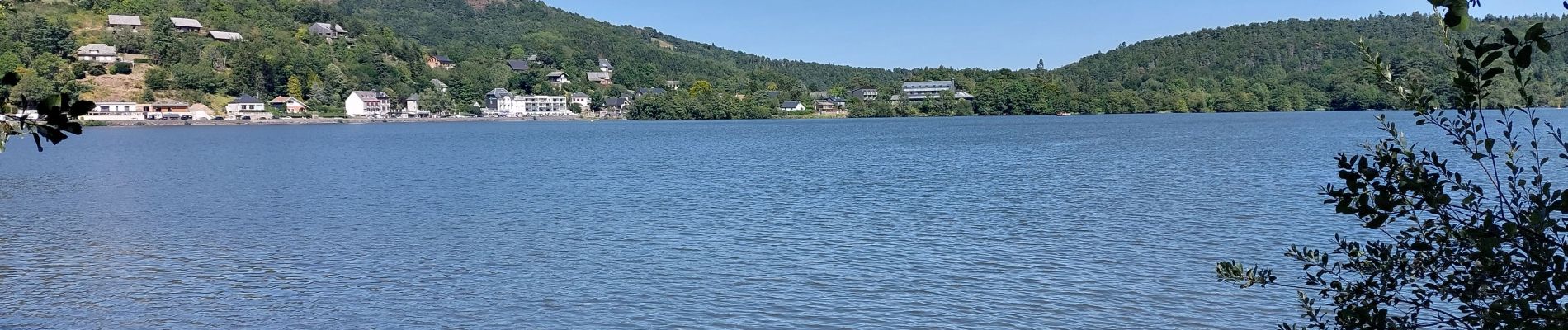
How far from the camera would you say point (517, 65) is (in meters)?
181

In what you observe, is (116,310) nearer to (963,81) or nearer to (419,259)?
(419,259)

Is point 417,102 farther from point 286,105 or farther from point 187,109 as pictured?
point 187,109

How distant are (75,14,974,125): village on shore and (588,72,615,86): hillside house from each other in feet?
0.42

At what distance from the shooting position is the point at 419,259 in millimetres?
17406

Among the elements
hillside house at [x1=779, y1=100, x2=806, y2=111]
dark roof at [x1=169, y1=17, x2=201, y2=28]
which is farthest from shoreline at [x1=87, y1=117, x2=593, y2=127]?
dark roof at [x1=169, y1=17, x2=201, y2=28]

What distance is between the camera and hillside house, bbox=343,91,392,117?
137m

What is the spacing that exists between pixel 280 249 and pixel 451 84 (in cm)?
15048

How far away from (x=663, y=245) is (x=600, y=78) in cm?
17324

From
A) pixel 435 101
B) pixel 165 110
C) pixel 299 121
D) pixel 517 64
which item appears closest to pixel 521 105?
pixel 435 101

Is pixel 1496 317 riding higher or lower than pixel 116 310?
higher

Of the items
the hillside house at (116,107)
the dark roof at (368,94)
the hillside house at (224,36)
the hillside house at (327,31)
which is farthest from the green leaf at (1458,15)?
the hillside house at (327,31)

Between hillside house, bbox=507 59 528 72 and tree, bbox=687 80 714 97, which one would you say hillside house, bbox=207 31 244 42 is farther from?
tree, bbox=687 80 714 97

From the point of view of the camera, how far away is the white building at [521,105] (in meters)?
160

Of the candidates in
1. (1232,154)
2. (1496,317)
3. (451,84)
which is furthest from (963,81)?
(1496,317)
